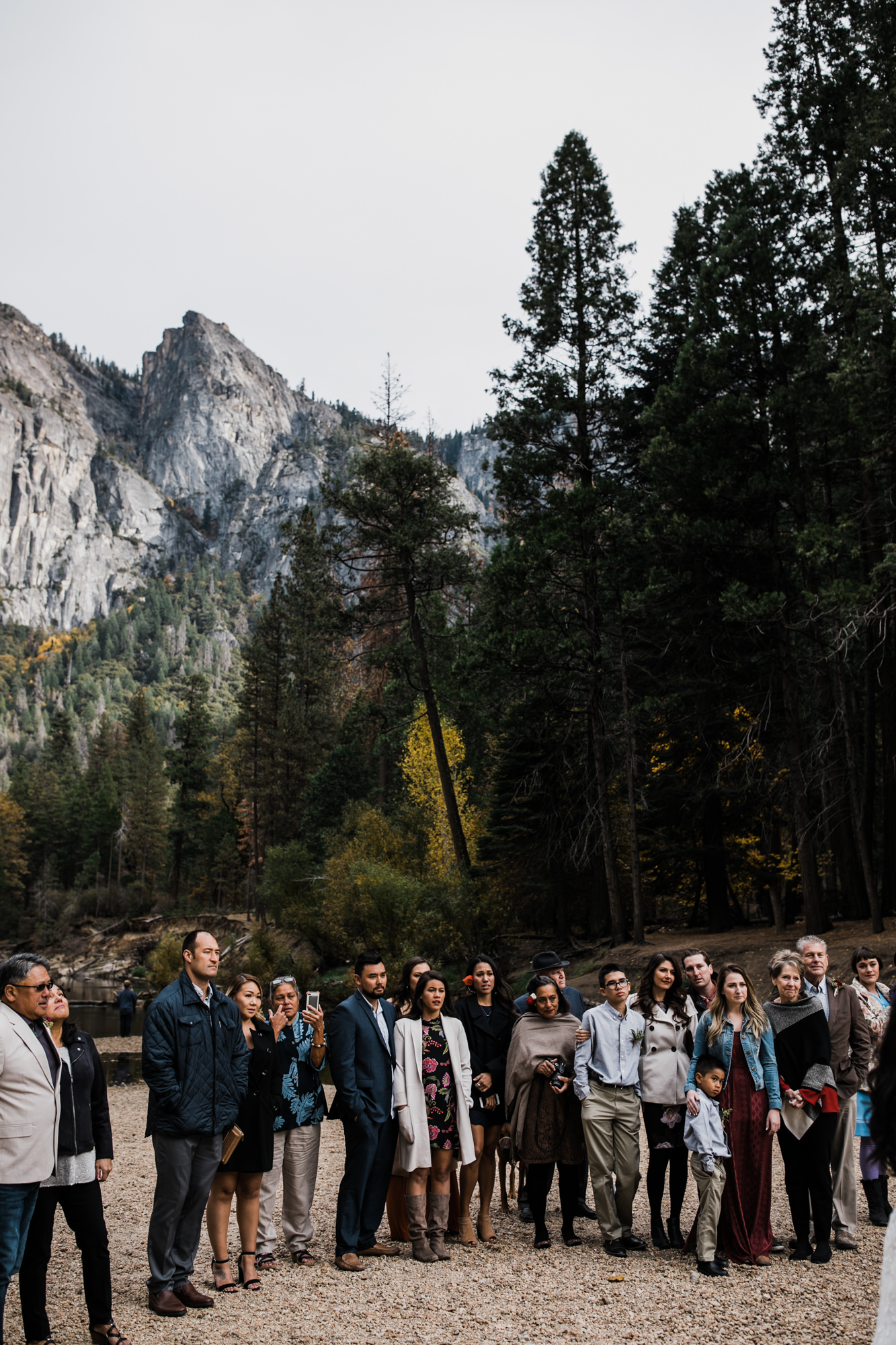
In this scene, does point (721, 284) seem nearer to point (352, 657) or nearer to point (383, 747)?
point (352, 657)

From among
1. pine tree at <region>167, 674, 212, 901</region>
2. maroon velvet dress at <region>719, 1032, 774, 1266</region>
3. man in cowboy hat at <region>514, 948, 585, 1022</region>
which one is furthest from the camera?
pine tree at <region>167, 674, 212, 901</region>

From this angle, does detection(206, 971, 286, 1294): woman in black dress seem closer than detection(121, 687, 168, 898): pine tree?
Yes

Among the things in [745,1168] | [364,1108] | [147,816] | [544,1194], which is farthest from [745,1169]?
[147,816]

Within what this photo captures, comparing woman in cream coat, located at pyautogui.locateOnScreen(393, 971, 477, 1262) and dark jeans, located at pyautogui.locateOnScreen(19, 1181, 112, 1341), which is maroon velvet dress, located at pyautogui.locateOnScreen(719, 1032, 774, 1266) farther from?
dark jeans, located at pyautogui.locateOnScreen(19, 1181, 112, 1341)

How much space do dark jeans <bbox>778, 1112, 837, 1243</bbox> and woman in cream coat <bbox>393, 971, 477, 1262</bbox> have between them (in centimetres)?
198

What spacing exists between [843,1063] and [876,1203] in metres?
1.24

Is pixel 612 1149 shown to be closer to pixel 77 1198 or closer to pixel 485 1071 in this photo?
pixel 485 1071

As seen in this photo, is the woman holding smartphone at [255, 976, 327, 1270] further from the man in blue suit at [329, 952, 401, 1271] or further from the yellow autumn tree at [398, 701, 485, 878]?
the yellow autumn tree at [398, 701, 485, 878]

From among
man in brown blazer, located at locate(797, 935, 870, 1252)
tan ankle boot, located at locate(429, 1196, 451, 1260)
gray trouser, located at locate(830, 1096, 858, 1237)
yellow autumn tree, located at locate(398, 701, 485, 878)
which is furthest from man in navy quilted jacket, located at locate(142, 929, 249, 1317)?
yellow autumn tree, located at locate(398, 701, 485, 878)

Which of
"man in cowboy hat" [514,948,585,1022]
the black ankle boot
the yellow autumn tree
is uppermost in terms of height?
the yellow autumn tree

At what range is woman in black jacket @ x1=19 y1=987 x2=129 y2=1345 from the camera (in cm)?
448

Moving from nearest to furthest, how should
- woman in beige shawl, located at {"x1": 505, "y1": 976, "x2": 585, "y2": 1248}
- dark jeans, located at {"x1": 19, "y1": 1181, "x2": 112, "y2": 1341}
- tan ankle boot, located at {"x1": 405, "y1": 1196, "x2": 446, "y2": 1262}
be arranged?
1. dark jeans, located at {"x1": 19, "y1": 1181, "x2": 112, "y2": 1341}
2. tan ankle boot, located at {"x1": 405, "y1": 1196, "x2": 446, "y2": 1262}
3. woman in beige shawl, located at {"x1": 505, "y1": 976, "x2": 585, "y2": 1248}

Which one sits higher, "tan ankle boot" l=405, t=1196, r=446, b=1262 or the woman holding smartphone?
the woman holding smartphone

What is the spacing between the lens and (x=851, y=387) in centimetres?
1425
